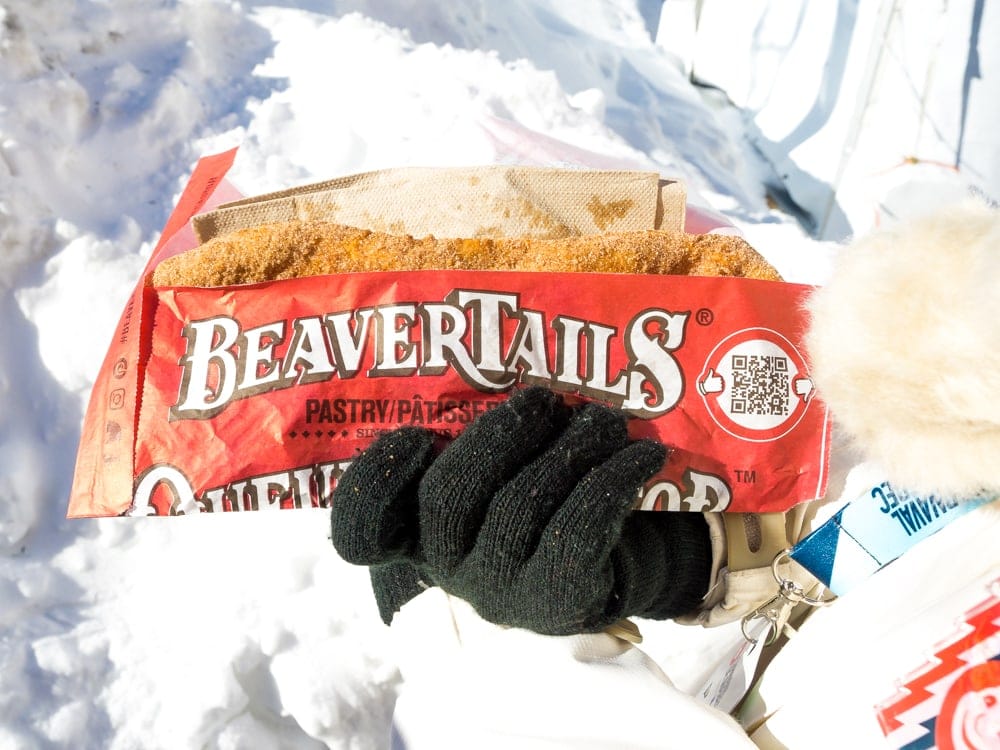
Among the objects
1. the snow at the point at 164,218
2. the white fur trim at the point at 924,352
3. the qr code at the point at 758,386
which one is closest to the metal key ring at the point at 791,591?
the qr code at the point at 758,386

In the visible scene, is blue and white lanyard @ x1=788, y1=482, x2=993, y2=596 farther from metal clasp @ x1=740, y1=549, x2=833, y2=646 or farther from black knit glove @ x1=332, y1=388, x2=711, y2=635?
black knit glove @ x1=332, y1=388, x2=711, y2=635

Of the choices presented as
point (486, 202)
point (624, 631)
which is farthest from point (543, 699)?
point (486, 202)

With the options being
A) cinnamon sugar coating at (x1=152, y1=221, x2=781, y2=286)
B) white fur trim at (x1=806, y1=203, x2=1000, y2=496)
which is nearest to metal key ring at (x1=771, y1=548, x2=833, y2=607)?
white fur trim at (x1=806, y1=203, x2=1000, y2=496)

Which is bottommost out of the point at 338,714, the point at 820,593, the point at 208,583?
the point at 338,714

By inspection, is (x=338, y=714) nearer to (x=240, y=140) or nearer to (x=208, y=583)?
(x=208, y=583)

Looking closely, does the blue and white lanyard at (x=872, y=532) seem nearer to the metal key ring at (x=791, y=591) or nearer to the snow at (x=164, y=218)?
the metal key ring at (x=791, y=591)

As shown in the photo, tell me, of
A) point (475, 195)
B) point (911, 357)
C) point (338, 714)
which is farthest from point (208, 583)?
point (911, 357)
